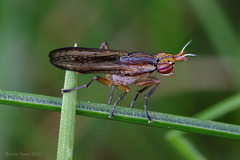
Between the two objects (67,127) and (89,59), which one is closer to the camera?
(67,127)

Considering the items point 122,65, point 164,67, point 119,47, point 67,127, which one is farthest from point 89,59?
point 119,47

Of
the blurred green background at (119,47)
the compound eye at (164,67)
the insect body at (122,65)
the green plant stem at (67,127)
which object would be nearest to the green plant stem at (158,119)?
the green plant stem at (67,127)

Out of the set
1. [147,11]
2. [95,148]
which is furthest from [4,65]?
[147,11]

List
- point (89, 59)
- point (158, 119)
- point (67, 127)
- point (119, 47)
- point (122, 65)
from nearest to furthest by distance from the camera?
point (67, 127), point (158, 119), point (89, 59), point (122, 65), point (119, 47)

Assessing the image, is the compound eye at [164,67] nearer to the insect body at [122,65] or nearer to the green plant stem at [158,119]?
the insect body at [122,65]

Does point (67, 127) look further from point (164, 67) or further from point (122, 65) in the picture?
point (164, 67)

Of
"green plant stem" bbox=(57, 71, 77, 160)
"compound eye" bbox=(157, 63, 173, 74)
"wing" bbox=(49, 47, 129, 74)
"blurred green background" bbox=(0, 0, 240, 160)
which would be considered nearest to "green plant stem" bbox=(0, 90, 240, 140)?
"green plant stem" bbox=(57, 71, 77, 160)

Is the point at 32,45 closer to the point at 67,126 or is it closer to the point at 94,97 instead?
the point at 94,97
